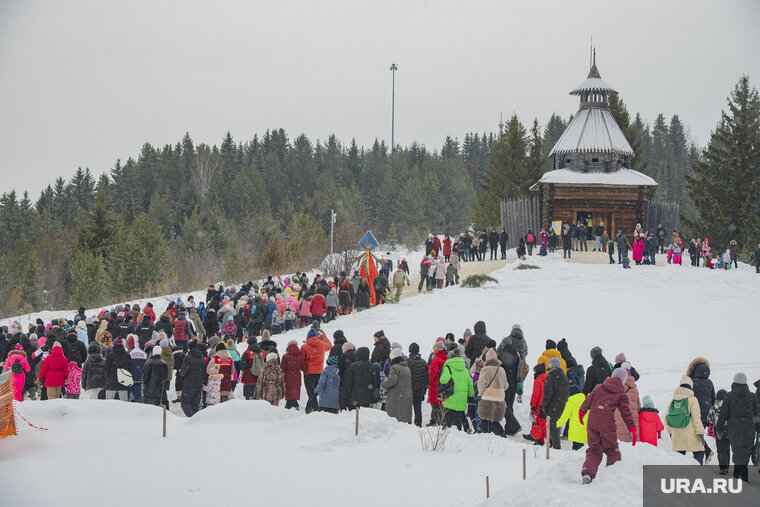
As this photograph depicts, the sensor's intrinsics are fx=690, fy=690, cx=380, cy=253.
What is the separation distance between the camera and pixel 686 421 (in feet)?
30.9

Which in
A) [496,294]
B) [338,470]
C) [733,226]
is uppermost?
[733,226]

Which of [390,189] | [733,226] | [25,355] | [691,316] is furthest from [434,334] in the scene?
[390,189]

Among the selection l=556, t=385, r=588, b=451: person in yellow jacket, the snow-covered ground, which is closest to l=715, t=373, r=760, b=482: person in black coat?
the snow-covered ground

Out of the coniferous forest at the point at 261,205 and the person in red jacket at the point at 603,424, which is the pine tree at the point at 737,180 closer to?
the coniferous forest at the point at 261,205

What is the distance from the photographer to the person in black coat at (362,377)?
1151 cm

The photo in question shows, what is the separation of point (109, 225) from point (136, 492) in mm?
40954

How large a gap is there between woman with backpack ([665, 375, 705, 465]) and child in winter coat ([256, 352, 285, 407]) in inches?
250

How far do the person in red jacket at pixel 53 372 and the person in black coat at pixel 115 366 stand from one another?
1167mm

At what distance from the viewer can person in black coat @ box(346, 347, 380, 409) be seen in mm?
11508

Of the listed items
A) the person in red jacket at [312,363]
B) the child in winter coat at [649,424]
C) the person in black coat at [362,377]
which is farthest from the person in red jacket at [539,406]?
the person in red jacket at [312,363]

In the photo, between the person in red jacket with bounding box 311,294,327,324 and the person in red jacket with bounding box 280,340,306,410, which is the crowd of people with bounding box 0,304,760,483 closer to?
the person in red jacket with bounding box 280,340,306,410

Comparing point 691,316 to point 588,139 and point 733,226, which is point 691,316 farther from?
point 733,226

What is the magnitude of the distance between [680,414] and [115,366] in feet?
30.7

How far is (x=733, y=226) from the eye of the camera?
3731cm
